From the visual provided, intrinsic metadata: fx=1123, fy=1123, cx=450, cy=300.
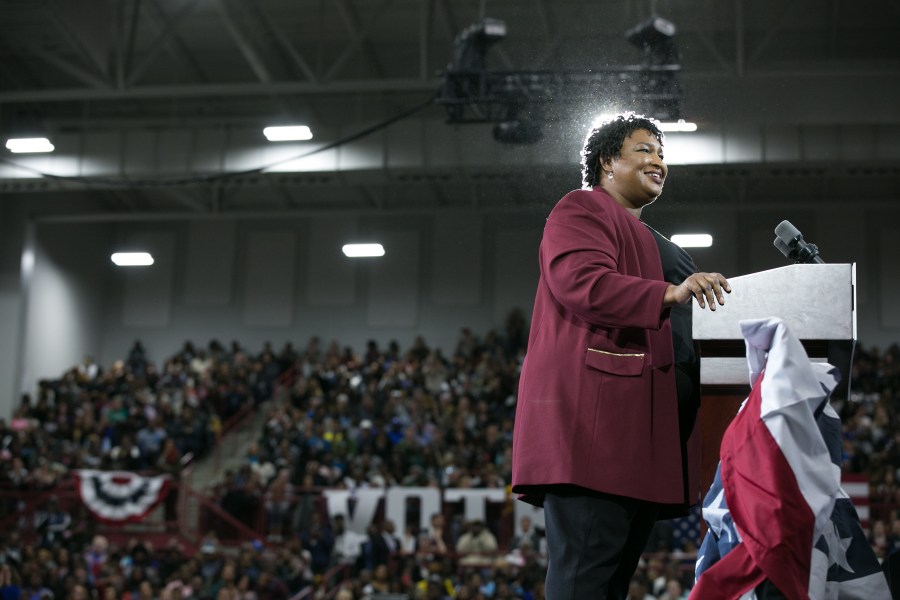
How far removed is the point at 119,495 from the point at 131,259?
757 centimetres

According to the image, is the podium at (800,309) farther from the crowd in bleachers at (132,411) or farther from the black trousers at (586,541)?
the crowd in bleachers at (132,411)

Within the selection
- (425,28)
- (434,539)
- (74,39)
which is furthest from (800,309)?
(74,39)

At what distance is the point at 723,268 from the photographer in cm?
370

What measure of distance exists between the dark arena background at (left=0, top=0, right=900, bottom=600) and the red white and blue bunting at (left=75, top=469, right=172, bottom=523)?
0.11ft

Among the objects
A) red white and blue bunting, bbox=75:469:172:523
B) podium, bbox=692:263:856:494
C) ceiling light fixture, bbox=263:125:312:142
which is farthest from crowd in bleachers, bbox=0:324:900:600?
podium, bbox=692:263:856:494

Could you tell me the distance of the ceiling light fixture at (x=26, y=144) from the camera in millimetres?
10156

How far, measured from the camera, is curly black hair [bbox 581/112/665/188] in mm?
2348

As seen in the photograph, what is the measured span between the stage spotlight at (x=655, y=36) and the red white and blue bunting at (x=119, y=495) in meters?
9.13

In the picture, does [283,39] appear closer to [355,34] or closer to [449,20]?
[355,34]

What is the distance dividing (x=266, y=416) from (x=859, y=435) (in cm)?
868

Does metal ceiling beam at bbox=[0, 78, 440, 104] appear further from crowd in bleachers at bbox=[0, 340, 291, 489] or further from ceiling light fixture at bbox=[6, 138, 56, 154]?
crowd in bleachers at bbox=[0, 340, 291, 489]

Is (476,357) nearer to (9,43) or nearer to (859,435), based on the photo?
(859,435)

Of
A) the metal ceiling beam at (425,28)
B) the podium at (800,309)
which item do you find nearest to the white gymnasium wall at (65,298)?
the metal ceiling beam at (425,28)

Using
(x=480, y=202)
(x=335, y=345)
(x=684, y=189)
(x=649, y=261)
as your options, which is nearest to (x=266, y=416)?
(x=335, y=345)
